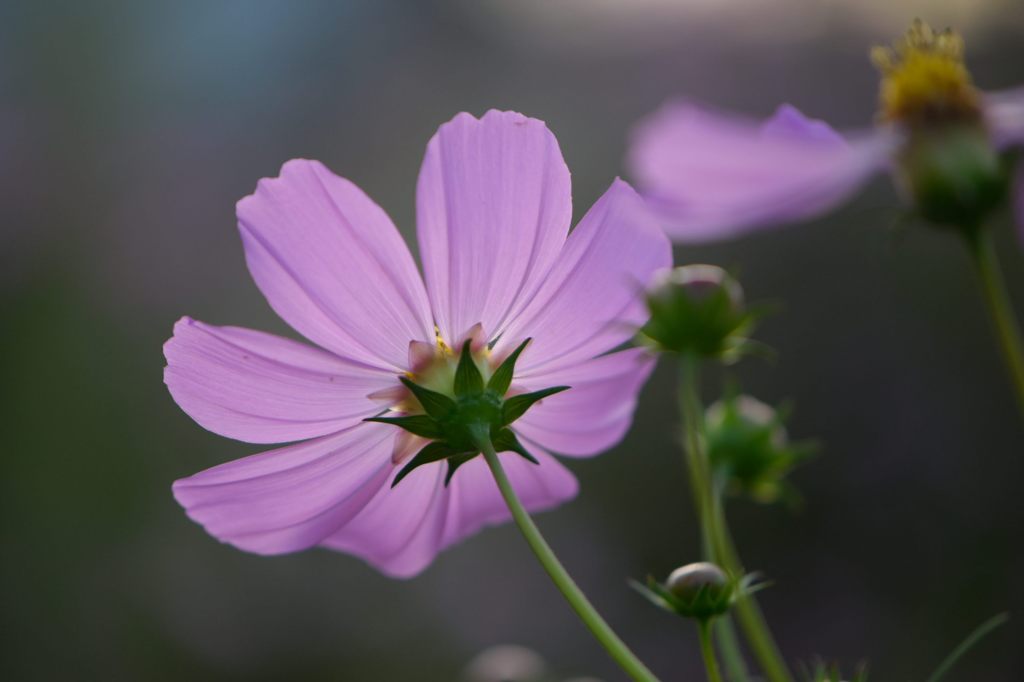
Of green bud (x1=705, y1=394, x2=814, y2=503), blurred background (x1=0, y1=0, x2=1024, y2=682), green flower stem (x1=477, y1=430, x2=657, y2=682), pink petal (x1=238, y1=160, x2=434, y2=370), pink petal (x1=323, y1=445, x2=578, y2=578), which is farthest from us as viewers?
blurred background (x1=0, y1=0, x2=1024, y2=682)

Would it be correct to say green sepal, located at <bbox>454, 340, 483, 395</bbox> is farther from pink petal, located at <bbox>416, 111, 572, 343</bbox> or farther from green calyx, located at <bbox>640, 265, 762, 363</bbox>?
green calyx, located at <bbox>640, 265, 762, 363</bbox>

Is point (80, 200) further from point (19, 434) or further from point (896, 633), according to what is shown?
point (896, 633)

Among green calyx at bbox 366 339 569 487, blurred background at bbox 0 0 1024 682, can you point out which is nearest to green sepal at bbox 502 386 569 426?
green calyx at bbox 366 339 569 487

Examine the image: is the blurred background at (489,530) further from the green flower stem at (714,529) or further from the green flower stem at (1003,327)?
the green flower stem at (1003,327)

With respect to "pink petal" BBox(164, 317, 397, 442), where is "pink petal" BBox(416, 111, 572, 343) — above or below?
above

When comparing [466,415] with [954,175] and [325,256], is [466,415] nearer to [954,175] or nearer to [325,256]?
[325,256]

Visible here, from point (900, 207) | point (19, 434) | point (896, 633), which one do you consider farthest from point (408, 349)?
point (19, 434)

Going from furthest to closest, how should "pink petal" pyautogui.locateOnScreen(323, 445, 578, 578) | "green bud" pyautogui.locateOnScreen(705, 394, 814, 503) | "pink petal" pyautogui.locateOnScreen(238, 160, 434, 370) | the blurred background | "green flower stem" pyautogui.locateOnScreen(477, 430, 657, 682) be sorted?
the blurred background → "green bud" pyautogui.locateOnScreen(705, 394, 814, 503) → "pink petal" pyautogui.locateOnScreen(323, 445, 578, 578) → "pink petal" pyautogui.locateOnScreen(238, 160, 434, 370) → "green flower stem" pyautogui.locateOnScreen(477, 430, 657, 682)

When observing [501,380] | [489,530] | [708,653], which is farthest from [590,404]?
[489,530]

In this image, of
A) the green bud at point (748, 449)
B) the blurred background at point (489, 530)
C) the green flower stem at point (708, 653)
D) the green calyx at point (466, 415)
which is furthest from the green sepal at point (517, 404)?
the blurred background at point (489, 530)
